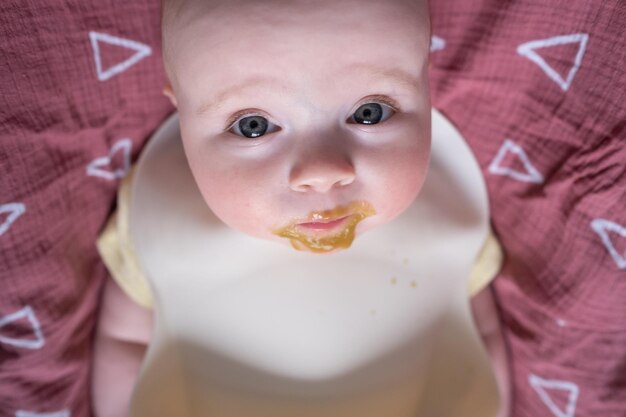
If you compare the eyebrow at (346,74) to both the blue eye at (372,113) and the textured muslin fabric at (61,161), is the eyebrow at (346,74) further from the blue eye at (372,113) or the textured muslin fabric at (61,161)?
the textured muslin fabric at (61,161)

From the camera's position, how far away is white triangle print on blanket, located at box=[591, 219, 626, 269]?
859mm

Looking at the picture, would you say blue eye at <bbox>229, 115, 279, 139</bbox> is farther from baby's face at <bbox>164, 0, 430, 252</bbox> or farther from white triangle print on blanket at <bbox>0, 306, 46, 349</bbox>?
white triangle print on blanket at <bbox>0, 306, 46, 349</bbox>

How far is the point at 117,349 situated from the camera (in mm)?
975

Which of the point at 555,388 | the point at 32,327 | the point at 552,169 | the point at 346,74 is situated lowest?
the point at 555,388

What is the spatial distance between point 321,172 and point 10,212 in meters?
0.43

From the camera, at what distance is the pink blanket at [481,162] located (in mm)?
835

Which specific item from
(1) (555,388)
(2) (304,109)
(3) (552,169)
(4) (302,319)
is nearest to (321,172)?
(2) (304,109)

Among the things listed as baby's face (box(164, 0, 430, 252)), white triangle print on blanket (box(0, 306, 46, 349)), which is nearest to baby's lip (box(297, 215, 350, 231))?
baby's face (box(164, 0, 430, 252))

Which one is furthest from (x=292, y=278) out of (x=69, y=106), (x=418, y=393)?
(x=69, y=106)

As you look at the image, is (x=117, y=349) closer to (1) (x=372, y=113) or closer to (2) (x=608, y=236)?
(1) (x=372, y=113)

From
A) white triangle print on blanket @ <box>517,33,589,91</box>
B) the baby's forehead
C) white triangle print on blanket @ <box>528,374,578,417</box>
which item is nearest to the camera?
the baby's forehead

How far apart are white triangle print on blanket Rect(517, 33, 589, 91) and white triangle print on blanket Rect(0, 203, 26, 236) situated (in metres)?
0.64

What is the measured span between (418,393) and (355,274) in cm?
16

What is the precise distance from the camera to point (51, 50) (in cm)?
85
